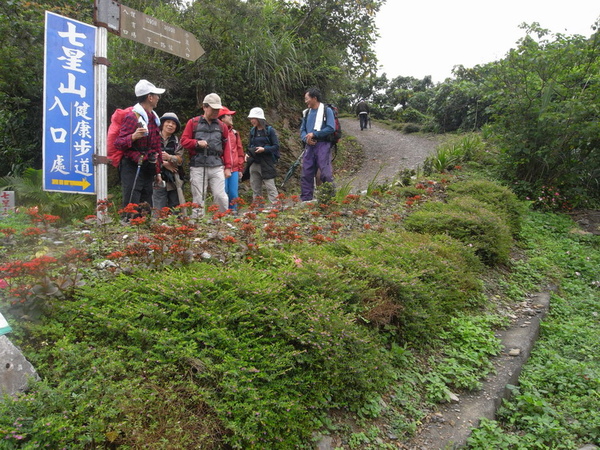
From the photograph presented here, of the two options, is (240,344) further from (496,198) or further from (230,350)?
(496,198)

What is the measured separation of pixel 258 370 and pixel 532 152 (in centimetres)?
835

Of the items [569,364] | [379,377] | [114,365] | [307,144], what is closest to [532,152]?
[307,144]

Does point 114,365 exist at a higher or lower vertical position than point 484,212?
lower

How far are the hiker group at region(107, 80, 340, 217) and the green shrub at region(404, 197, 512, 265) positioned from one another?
5.84ft

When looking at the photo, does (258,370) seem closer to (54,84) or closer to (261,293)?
(261,293)

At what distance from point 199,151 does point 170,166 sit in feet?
1.49

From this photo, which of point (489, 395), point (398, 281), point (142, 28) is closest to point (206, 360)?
point (398, 281)

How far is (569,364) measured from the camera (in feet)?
11.1

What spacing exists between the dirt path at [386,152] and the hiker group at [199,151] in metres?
4.28

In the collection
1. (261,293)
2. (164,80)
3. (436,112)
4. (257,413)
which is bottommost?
(257,413)

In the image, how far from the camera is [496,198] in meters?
6.52

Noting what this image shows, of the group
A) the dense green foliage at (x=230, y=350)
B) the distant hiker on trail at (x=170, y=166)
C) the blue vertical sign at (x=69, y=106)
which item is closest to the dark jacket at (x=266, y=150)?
the distant hiker on trail at (x=170, y=166)

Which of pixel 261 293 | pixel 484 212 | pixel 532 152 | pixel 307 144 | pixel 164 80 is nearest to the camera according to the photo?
pixel 261 293

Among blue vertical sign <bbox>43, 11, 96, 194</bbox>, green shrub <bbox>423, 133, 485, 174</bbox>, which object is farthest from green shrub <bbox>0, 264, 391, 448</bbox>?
green shrub <bbox>423, 133, 485, 174</bbox>
